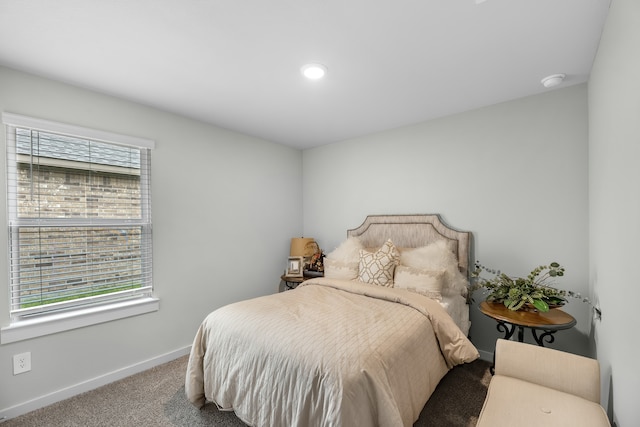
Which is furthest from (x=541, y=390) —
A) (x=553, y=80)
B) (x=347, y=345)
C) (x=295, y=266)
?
(x=295, y=266)

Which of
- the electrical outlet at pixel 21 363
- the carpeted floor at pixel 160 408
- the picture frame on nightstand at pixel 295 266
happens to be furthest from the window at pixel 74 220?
the picture frame on nightstand at pixel 295 266

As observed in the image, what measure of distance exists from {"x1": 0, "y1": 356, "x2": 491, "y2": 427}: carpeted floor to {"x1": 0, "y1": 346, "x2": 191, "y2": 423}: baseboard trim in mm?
42

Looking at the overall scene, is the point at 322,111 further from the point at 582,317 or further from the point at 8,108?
the point at 582,317

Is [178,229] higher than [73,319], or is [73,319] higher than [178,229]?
[178,229]

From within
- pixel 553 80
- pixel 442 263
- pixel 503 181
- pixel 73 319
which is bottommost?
pixel 73 319

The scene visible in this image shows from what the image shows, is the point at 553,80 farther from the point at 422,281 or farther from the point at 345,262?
the point at 345,262

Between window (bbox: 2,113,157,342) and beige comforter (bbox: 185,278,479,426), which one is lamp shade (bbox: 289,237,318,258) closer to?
beige comforter (bbox: 185,278,479,426)

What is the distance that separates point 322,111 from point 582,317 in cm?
283

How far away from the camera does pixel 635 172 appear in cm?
113

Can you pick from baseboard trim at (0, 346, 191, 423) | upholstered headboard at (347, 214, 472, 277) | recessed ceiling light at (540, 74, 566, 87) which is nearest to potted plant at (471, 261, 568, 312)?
upholstered headboard at (347, 214, 472, 277)

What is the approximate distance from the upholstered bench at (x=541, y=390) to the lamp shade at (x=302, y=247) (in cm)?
242

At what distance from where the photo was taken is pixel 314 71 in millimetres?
2014

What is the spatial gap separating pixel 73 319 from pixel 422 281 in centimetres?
281

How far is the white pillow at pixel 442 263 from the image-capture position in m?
2.50
